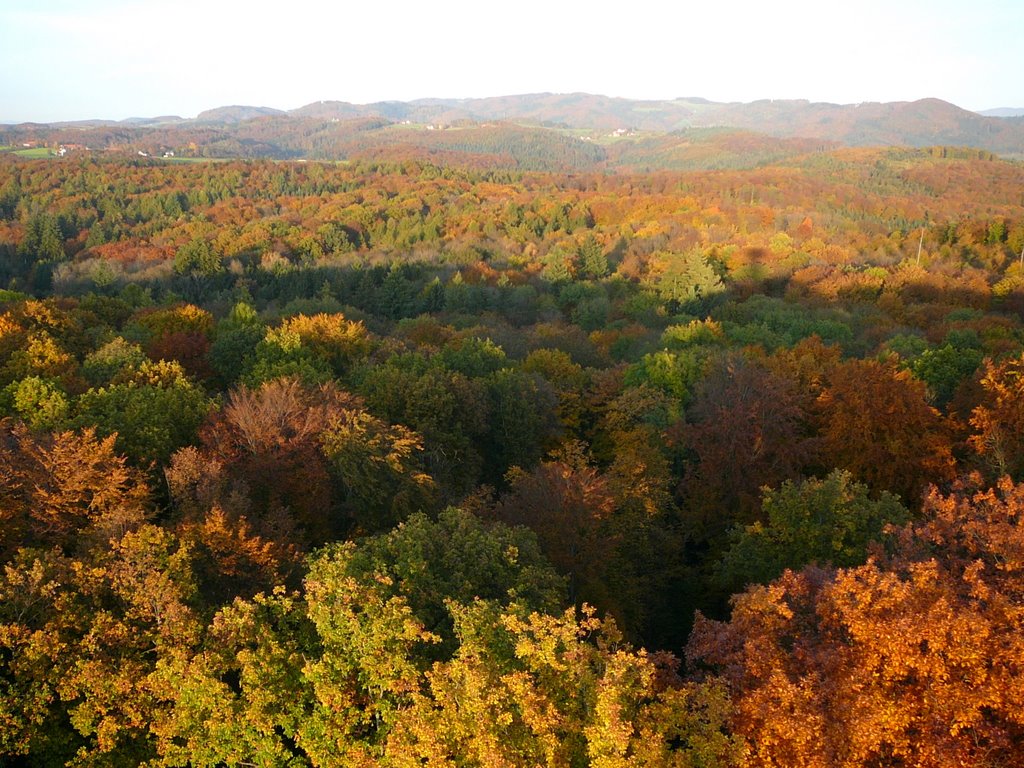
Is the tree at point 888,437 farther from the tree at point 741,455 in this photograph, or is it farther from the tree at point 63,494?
the tree at point 63,494

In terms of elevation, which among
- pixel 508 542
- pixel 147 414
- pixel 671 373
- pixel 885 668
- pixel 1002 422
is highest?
pixel 147 414

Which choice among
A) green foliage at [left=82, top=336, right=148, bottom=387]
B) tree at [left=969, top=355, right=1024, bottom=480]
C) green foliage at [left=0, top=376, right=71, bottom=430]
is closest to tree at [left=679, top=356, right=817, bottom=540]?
tree at [left=969, top=355, right=1024, bottom=480]

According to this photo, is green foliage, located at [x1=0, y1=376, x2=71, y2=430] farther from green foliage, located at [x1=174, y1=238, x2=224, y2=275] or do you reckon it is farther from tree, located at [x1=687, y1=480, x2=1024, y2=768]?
green foliage, located at [x1=174, y1=238, x2=224, y2=275]

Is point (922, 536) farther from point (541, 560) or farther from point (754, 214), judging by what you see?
point (754, 214)

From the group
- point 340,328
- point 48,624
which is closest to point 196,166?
point 340,328

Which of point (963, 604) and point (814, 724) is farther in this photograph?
point (963, 604)

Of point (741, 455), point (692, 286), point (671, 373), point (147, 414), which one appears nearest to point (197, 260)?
point (692, 286)

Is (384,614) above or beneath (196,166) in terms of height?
beneath

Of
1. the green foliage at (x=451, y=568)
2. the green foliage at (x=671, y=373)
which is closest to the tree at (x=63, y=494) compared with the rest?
the green foliage at (x=451, y=568)

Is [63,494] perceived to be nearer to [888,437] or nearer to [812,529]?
[812,529]
